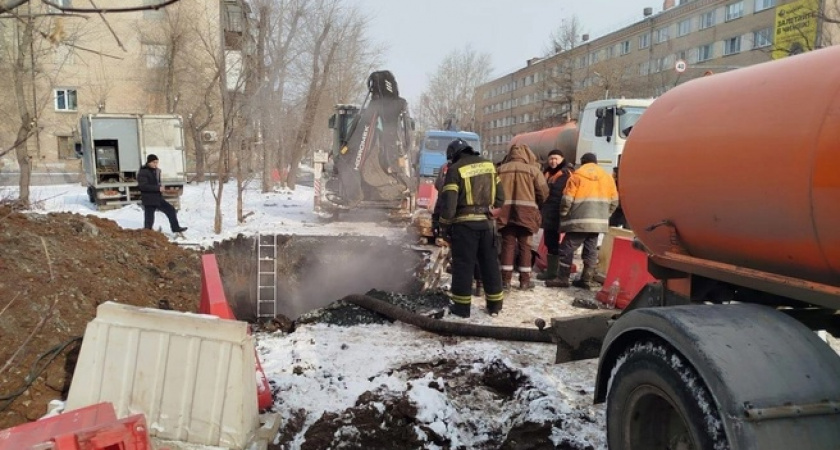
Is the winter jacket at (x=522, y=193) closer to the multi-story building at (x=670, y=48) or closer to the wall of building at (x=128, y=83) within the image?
the multi-story building at (x=670, y=48)

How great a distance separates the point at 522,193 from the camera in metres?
6.81

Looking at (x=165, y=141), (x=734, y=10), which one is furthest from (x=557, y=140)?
(x=734, y=10)

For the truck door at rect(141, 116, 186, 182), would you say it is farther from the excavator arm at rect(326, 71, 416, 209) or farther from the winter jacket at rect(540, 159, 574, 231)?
the winter jacket at rect(540, 159, 574, 231)

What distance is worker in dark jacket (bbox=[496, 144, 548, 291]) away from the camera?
6832mm

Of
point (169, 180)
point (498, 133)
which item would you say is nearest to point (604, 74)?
point (169, 180)

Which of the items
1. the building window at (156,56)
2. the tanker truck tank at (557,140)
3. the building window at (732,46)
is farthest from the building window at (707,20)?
the building window at (156,56)

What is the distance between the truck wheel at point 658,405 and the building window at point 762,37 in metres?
39.8

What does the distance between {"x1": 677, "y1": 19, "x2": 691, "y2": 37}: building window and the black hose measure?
46758 mm

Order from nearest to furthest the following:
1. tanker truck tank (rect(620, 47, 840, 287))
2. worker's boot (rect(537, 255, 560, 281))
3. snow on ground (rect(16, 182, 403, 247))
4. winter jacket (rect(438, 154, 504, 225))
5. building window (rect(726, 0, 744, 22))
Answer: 1. tanker truck tank (rect(620, 47, 840, 287))
2. winter jacket (rect(438, 154, 504, 225))
3. worker's boot (rect(537, 255, 560, 281))
4. snow on ground (rect(16, 182, 403, 247))
5. building window (rect(726, 0, 744, 22))

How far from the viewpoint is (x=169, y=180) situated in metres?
16.8

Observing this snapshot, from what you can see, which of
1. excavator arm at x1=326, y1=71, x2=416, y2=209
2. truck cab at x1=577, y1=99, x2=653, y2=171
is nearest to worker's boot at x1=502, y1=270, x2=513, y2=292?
excavator arm at x1=326, y1=71, x2=416, y2=209

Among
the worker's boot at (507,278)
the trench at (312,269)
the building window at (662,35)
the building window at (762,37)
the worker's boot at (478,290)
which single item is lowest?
the trench at (312,269)

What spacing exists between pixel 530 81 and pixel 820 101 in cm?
7348

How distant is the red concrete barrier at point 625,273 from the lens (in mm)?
5996
